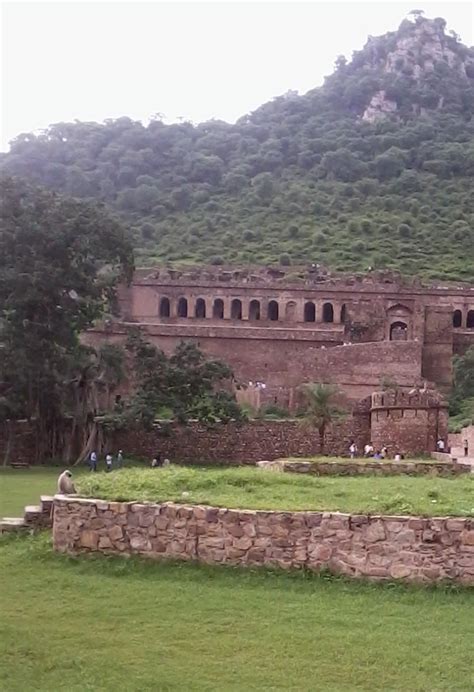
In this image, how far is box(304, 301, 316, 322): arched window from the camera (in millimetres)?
60625

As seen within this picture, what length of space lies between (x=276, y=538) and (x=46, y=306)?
24.8 m

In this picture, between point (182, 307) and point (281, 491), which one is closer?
point (281, 491)

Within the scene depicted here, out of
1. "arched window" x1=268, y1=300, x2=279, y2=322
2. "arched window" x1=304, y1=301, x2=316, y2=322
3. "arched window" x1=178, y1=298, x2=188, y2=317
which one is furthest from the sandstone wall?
"arched window" x1=178, y1=298, x2=188, y2=317

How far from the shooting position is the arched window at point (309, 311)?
6062 centimetres

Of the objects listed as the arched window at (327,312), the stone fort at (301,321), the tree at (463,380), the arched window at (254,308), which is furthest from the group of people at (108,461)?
the arched window at (327,312)

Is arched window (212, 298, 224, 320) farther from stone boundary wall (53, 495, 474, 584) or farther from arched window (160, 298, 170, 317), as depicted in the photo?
stone boundary wall (53, 495, 474, 584)

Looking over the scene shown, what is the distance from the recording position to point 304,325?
59.2 meters

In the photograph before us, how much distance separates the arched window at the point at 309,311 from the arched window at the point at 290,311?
720 mm

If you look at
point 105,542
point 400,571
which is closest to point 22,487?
point 105,542

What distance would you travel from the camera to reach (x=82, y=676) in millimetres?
7910

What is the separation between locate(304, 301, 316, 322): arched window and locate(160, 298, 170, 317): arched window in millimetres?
8356

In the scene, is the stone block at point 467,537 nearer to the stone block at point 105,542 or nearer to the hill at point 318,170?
the stone block at point 105,542

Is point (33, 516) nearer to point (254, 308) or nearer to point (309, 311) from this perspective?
point (309, 311)

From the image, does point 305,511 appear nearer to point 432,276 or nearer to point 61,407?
point 61,407
